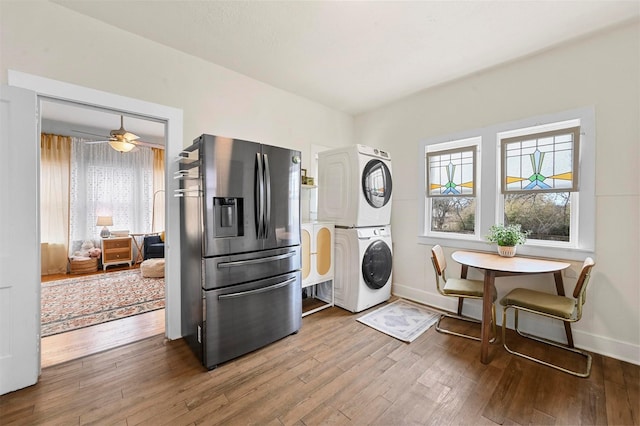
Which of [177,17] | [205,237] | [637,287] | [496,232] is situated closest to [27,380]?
[205,237]

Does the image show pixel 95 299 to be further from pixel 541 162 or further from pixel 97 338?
pixel 541 162

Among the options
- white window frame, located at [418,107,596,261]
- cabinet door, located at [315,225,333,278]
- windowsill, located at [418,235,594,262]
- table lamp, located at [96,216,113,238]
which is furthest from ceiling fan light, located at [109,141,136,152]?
windowsill, located at [418,235,594,262]

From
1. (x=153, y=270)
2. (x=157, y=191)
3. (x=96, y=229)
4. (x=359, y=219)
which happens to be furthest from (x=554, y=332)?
(x=96, y=229)

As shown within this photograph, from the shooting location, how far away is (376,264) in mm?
Answer: 3160

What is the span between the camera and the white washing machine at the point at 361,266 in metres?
3.03

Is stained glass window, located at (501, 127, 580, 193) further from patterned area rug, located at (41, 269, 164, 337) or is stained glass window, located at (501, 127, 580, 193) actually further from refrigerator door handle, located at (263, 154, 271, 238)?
patterned area rug, located at (41, 269, 164, 337)

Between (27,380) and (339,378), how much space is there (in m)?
2.17

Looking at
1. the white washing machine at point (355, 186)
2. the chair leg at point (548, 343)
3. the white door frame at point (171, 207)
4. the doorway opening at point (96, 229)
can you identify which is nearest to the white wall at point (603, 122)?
the chair leg at point (548, 343)

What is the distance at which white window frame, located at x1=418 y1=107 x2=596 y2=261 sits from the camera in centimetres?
230

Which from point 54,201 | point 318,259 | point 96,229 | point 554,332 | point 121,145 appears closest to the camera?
point 554,332

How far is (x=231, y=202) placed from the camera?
218 centimetres

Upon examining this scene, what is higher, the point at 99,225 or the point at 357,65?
the point at 357,65

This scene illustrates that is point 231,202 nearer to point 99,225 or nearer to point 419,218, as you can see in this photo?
point 419,218

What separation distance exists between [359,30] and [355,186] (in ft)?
4.87
